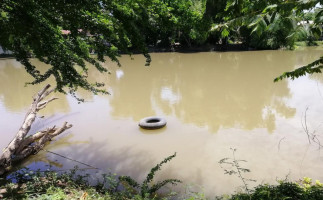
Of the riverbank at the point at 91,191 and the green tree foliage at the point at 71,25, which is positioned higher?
the green tree foliage at the point at 71,25

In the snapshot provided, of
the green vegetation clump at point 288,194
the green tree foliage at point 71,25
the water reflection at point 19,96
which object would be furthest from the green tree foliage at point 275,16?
the water reflection at point 19,96

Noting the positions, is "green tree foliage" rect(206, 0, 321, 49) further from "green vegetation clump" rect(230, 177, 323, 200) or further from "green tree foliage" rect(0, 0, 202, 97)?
Result: "green vegetation clump" rect(230, 177, 323, 200)

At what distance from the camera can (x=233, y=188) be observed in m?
5.20

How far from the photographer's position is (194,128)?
335 inches

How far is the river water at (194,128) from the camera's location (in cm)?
601

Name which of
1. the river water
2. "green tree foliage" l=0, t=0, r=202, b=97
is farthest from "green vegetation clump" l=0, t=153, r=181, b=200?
"green tree foliage" l=0, t=0, r=202, b=97

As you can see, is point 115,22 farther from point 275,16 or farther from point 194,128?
point 194,128

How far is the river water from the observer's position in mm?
6008

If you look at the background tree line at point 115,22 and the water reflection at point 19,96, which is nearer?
Answer: the background tree line at point 115,22

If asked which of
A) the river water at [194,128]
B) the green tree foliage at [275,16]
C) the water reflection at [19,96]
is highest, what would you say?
the green tree foliage at [275,16]

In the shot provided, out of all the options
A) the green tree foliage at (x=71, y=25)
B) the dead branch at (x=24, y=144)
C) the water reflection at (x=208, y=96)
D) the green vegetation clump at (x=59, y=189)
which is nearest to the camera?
the green tree foliage at (x=71, y=25)

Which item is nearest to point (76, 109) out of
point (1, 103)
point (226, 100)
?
point (1, 103)

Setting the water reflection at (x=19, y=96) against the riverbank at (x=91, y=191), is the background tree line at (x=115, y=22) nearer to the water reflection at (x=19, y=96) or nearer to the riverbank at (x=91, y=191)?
the riverbank at (x=91, y=191)

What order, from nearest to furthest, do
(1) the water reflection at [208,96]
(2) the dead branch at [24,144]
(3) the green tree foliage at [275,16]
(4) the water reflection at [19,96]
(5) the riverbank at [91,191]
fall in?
(3) the green tree foliage at [275,16]
(5) the riverbank at [91,191]
(2) the dead branch at [24,144]
(1) the water reflection at [208,96]
(4) the water reflection at [19,96]
